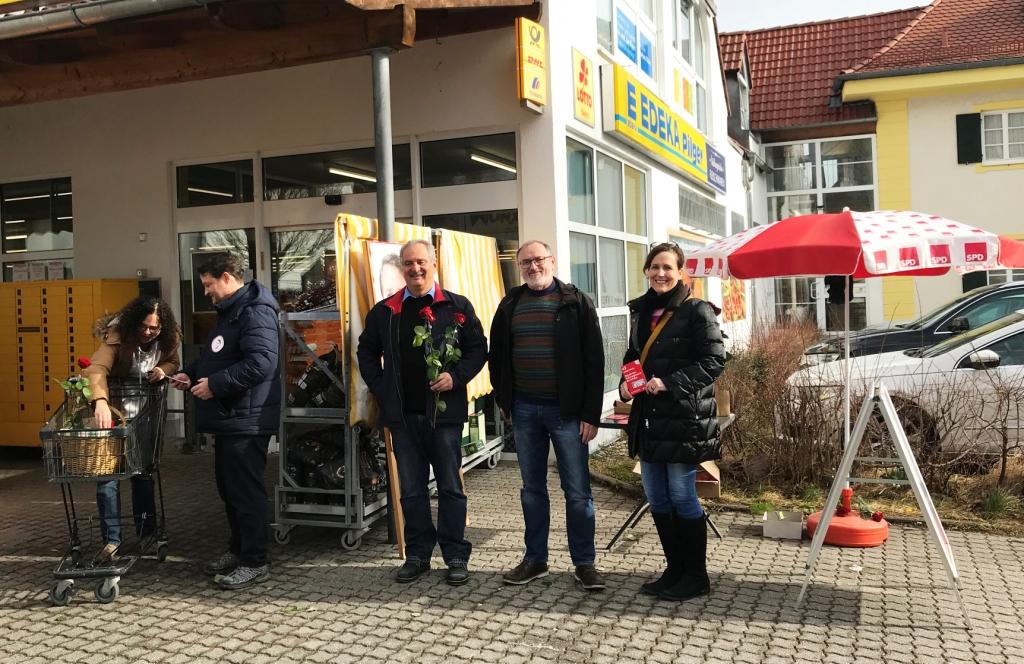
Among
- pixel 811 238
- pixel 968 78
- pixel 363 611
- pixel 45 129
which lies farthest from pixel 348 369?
pixel 968 78

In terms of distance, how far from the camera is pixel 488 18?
26.8 feet

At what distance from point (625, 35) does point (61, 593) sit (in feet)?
29.0

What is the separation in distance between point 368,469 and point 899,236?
3572 millimetres

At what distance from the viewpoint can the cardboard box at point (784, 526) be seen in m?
5.88

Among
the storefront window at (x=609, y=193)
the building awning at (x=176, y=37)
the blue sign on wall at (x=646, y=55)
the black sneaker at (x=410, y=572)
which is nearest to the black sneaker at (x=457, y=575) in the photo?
the black sneaker at (x=410, y=572)

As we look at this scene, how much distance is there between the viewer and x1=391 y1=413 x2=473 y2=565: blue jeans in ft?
16.8

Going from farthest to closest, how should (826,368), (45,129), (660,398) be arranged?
(45,129) → (826,368) → (660,398)

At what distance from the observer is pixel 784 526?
5891 millimetres

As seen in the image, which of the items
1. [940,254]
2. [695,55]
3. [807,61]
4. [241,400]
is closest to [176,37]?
[241,400]

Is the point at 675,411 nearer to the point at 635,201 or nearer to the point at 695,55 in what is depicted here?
the point at 635,201

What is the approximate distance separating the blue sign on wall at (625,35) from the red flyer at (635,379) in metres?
6.99

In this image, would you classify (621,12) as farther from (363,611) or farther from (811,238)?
(363,611)

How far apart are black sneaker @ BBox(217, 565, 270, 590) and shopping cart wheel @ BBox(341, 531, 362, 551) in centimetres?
69

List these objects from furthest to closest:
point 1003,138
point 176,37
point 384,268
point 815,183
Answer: point 815,183 → point 1003,138 → point 176,37 → point 384,268
